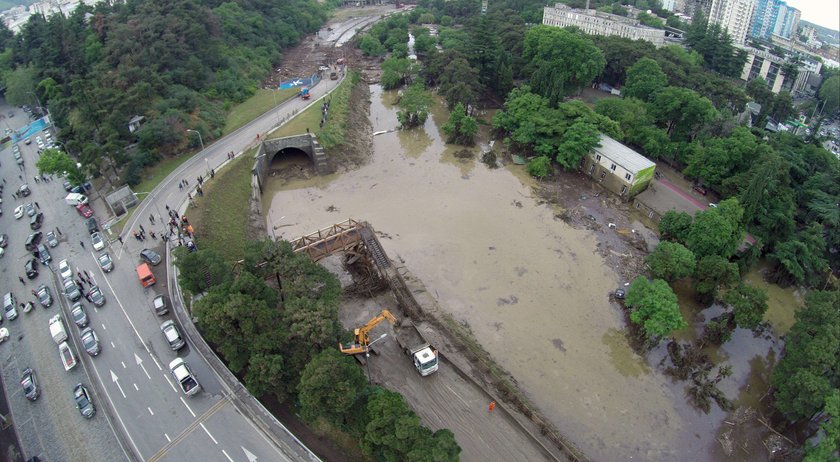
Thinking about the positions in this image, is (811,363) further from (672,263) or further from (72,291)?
(72,291)

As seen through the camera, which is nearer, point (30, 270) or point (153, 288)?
point (153, 288)

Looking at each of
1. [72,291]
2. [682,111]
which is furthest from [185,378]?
[682,111]

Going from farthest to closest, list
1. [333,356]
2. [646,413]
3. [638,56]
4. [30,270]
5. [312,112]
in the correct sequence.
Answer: [638,56]
[312,112]
[30,270]
[646,413]
[333,356]

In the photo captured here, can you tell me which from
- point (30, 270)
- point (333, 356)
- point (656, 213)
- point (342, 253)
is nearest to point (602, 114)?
point (656, 213)

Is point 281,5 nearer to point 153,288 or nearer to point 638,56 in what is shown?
point 638,56

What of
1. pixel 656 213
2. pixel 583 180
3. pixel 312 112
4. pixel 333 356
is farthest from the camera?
pixel 312 112

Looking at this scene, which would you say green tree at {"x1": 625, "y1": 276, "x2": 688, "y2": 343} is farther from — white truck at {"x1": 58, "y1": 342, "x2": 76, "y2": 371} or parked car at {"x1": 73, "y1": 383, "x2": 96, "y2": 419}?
white truck at {"x1": 58, "y1": 342, "x2": 76, "y2": 371}
